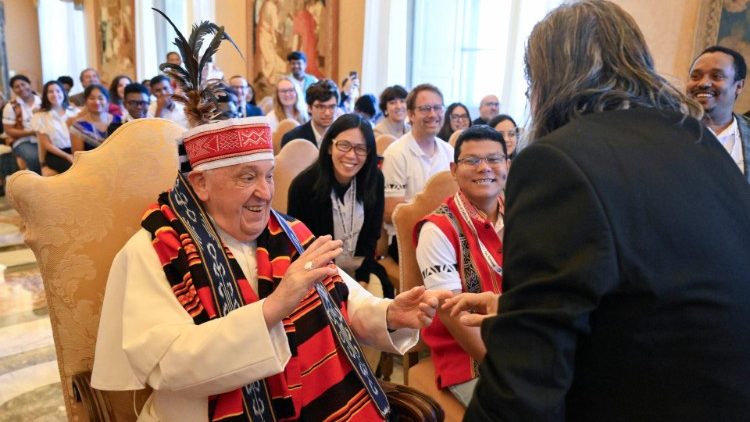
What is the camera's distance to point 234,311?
1443 millimetres

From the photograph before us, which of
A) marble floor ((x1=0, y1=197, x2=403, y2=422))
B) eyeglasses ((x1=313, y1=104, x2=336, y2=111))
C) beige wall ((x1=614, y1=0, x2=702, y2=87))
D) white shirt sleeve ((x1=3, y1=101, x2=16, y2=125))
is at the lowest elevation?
marble floor ((x1=0, y1=197, x2=403, y2=422))

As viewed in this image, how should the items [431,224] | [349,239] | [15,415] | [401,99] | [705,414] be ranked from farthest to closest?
[401,99], [349,239], [15,415], [431,224], [705,414]

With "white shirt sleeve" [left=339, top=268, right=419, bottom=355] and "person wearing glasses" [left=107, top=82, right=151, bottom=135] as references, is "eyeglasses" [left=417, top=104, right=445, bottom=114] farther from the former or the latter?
"person wearing glasses" [left=107, top=82, right=151, bottom=135]

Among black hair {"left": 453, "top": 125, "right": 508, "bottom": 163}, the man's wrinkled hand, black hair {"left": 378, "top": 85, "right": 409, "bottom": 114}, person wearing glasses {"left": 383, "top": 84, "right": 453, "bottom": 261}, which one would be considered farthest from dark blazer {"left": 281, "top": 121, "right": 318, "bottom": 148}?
the man's wrinkled hand

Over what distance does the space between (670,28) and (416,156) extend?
2538 mm

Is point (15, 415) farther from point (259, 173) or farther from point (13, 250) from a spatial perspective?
point (13, 250)

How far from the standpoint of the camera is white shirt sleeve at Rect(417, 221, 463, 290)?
2100 mm

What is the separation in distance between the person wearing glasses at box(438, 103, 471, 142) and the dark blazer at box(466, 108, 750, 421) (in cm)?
461

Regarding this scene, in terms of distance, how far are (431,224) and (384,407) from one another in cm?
74

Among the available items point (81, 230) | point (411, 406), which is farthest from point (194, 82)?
point (411, 406)

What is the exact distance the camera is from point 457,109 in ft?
18.3

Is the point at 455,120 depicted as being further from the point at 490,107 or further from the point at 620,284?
the point at 620,284

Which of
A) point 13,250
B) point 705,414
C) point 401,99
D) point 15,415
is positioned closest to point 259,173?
point 705,414

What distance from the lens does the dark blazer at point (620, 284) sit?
2.88 feet
